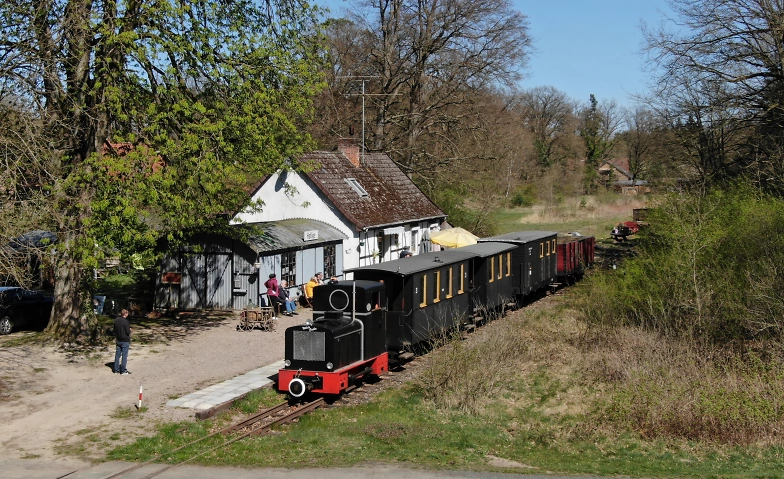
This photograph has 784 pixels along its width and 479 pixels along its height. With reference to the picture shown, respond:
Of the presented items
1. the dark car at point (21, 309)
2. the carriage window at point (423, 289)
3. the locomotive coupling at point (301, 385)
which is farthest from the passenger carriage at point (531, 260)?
the dark car at point (21, 309)

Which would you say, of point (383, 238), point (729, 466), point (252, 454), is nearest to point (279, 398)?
point (252, 454)

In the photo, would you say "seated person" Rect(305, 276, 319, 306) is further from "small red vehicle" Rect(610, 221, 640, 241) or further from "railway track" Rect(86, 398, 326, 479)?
"small red vehicle" Rect(610, 221, 640, 241)

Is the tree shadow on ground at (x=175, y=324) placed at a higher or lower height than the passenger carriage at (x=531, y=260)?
lower

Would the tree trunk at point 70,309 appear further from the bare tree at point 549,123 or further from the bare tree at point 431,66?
the bare tree at point 549,123

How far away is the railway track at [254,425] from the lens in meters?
12.0

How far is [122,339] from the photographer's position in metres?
17.7

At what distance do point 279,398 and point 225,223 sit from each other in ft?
23.5

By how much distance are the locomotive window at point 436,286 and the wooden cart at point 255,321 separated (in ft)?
19.2

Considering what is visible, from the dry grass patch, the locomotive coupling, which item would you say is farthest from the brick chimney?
the locomotive coupling

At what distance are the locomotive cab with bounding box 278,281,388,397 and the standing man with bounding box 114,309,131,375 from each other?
12.7 ft

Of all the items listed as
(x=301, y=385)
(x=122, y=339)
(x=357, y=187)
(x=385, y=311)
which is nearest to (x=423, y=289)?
(x=385, y=311)

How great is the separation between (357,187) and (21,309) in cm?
1563

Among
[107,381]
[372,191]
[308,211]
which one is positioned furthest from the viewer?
[372,191]

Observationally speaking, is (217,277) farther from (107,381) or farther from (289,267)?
(107,381)
